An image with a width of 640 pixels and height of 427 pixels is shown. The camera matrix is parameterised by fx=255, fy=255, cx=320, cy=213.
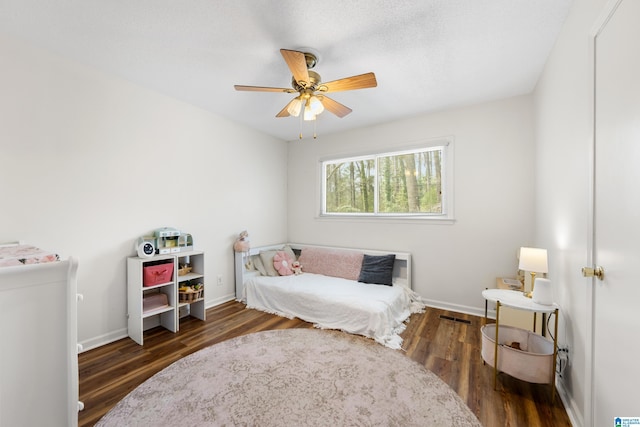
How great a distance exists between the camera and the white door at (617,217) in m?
1.01

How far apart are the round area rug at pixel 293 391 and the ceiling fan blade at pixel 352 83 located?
2270mm

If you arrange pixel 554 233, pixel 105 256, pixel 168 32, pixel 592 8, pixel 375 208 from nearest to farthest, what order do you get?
pixel 592 8
pixel 168 32
pixel 554 233
pixel 105 256
pixel 375 208

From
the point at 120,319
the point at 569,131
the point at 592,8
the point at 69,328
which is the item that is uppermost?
the point at 592,8

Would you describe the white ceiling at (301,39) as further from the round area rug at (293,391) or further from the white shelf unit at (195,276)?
the round area rug at (293,391)

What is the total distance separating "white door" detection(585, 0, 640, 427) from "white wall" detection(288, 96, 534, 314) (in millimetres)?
1726

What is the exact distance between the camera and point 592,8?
138 centimetres

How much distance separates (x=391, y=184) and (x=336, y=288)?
1730 millimetres

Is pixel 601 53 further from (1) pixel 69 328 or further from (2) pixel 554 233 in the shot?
(1) pixel 69 328

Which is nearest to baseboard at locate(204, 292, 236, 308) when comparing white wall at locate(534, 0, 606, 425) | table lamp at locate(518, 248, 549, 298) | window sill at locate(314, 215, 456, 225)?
window sill at locate(314, 215, 456, 225)

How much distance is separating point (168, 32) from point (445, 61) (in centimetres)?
224

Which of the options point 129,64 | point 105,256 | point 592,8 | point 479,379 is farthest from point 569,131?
point 105,256

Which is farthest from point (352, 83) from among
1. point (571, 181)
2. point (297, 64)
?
point (571, 181)

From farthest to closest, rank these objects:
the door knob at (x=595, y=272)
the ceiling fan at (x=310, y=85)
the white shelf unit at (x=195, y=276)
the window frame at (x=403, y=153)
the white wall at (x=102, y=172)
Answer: the window frame at (x=403, y=153) < the white shelf unit at (x=195, y=276) < the white wall at (x=102, y=172) < the ceiling fan at (x=310, y=85) < the door knob at (x=595, y=272)

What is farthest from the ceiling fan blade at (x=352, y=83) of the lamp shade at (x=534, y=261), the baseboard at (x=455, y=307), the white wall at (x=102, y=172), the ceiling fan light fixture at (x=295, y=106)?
the baseboard at (x=455, y=307)
